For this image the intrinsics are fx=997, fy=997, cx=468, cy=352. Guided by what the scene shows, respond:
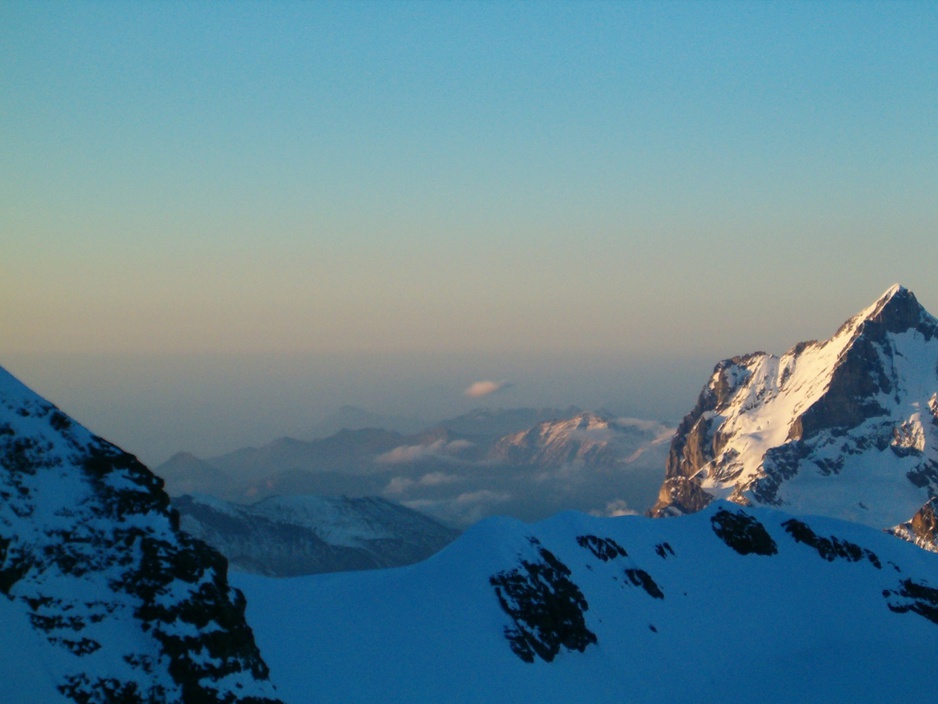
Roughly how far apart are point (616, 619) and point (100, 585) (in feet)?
251

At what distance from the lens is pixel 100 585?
83938 millimetres

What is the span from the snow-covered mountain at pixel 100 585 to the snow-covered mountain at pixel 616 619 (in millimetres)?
14114

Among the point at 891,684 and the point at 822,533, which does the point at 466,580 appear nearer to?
the point at 891,684

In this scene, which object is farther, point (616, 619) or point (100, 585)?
point (616, 619)

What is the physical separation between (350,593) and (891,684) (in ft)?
235

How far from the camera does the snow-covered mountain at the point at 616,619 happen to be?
110562 millimetres

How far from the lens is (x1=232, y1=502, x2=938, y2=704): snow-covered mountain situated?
111 metres

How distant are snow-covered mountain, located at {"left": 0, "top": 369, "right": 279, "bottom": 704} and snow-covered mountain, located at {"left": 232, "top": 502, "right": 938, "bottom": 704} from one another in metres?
14.1

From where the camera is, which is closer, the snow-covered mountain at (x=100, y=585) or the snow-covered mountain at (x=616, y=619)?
the snow-covered mountain at (x=100, y=585)

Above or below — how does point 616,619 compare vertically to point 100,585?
below

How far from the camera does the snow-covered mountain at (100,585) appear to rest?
7694 cm

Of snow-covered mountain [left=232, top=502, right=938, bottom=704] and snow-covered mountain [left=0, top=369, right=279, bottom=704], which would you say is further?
snow-covered mountain [left=232, top=502, right=938, bottom=704]

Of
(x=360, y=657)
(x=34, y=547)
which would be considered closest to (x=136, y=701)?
(x=34, y=547)

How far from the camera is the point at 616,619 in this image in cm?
13775
